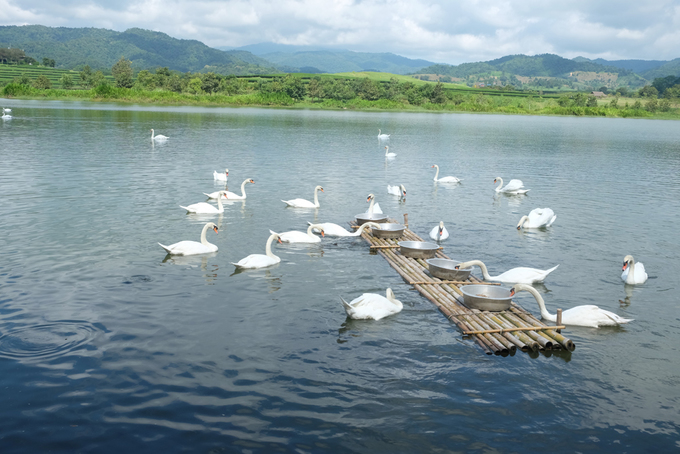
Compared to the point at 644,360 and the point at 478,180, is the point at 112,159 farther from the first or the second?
the point at 644,360

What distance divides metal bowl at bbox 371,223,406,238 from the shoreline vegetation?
361 feet

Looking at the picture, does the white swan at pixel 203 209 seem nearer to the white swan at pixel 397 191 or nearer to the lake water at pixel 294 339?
the lake water at pixel 294 339

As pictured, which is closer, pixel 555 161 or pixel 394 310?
pixel 394 310

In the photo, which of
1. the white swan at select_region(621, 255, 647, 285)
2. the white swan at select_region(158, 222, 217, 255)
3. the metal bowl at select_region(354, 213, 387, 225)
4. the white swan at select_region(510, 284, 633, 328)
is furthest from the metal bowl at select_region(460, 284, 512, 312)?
the white swan at select_region(158, 222, 217, 255)

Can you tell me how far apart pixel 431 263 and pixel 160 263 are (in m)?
7.62

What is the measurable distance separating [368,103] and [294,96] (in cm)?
1862

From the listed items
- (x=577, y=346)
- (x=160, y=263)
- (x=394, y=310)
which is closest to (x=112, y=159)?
(x=160, y=263)

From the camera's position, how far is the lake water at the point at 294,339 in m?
8.05

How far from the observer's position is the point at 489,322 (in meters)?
12.0

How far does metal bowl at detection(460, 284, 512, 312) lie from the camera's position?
1257 cm

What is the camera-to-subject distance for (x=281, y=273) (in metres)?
15.0

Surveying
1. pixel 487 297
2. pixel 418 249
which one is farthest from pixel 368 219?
pixel 487 297

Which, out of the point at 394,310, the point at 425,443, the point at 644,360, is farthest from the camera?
the point at 394,310

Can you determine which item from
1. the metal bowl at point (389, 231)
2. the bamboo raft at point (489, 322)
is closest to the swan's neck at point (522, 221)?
the metal bowl at point (389, 231)
